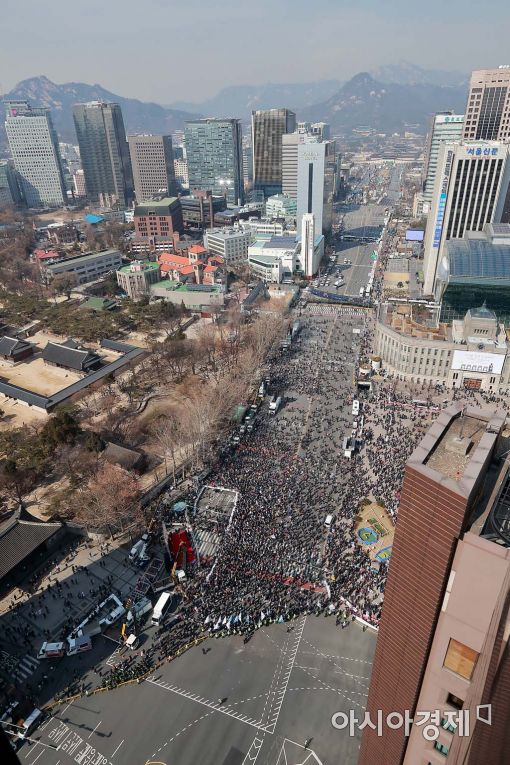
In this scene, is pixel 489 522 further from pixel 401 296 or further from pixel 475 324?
pixel 401 296

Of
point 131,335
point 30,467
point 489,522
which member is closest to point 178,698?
point 489,522

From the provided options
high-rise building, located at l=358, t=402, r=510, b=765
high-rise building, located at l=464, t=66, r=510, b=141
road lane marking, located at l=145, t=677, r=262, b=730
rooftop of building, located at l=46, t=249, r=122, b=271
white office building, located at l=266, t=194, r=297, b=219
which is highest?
high-rise building, located at l=464, t=66, r=510, b=141

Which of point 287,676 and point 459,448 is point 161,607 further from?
point 459,448

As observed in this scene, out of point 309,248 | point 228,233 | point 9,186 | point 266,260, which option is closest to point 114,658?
point 266,260

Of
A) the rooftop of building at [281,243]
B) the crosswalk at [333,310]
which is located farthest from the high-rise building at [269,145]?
the crosswalk at [333,310]

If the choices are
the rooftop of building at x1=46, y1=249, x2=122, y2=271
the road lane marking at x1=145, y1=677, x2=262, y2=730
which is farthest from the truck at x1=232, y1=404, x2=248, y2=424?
the rooftop of building at x1=46, y1=249, x2=122, y2=271

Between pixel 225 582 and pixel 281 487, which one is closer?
pixel 225 582

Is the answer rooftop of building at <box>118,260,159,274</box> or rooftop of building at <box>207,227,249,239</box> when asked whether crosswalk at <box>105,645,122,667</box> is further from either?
rooftop of building at <box>207,227,249,239</box>
